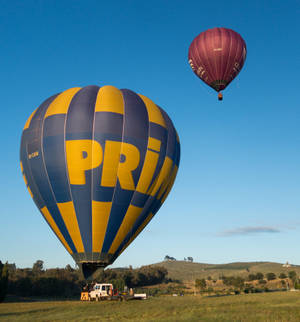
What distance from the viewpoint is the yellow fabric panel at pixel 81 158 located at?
91.8 feet

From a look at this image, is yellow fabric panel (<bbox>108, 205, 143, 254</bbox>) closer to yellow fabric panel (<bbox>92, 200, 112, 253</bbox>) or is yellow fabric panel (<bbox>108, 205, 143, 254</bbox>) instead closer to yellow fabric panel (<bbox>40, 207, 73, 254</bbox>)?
yellow fabric panel (<bbox>92, 200, 112, 253</bbox>)

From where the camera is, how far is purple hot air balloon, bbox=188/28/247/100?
3369 centimetres

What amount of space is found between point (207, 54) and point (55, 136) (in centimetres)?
1452

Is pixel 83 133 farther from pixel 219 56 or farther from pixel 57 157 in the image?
pixel 219 56

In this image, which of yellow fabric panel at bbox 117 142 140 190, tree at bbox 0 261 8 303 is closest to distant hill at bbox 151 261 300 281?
tree at bbox 0 261 8 303

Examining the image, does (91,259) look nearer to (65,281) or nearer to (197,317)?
(197,317)

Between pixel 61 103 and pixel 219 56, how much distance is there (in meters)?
13.5

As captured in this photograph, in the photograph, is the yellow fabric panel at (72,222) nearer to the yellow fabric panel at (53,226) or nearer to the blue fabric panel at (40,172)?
the blue fabric panel at (40,172)

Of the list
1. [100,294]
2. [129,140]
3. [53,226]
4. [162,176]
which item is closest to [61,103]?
[129,140]

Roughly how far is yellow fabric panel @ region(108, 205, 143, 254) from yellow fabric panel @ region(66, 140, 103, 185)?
12.9 feet

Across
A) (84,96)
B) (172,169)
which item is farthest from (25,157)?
(172,169)

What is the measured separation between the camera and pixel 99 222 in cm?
2791

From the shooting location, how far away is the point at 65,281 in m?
58.3

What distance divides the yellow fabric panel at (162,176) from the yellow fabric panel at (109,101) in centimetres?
512
